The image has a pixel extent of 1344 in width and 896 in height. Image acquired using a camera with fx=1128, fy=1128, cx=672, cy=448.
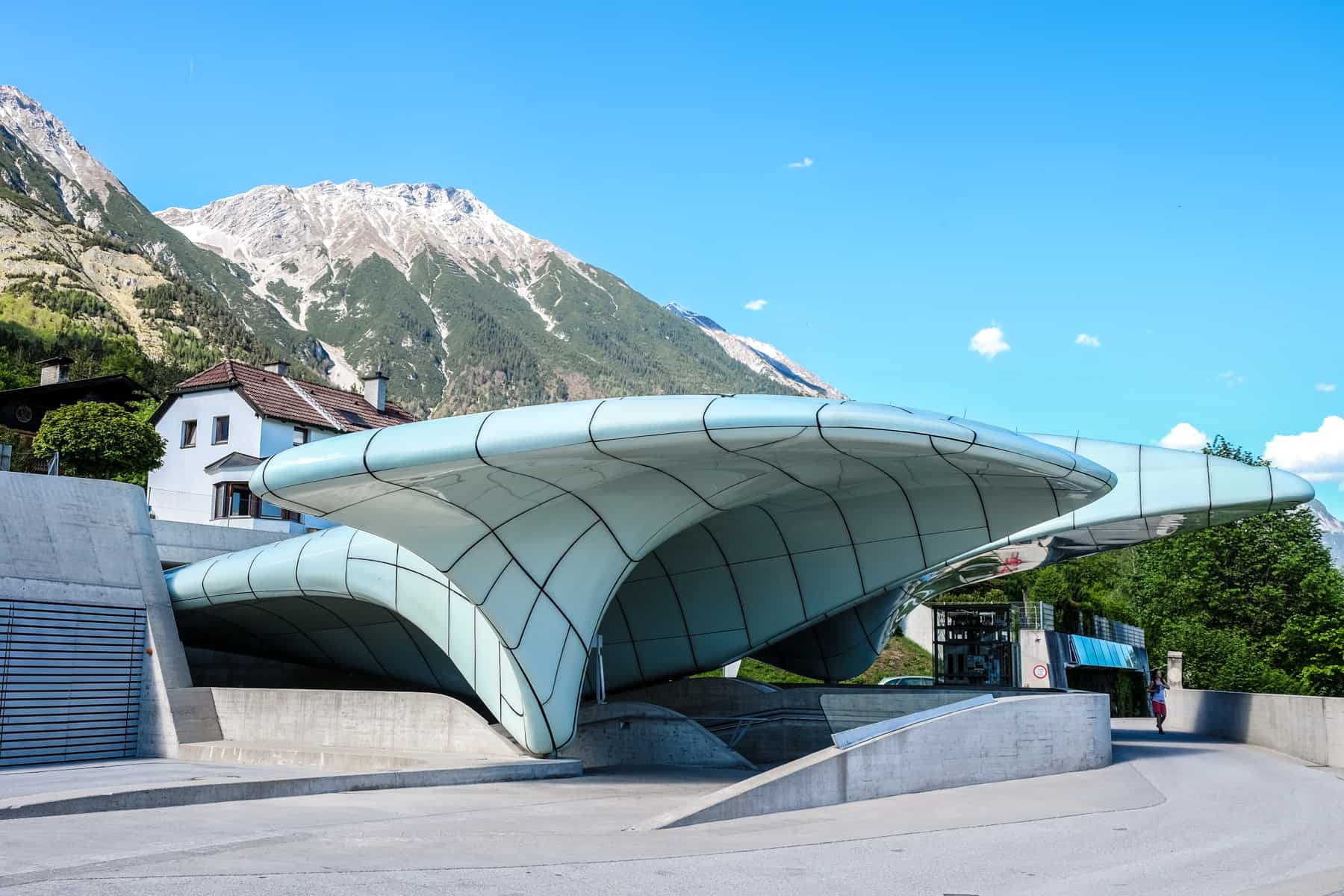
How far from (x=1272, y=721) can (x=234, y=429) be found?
41892 millimetres

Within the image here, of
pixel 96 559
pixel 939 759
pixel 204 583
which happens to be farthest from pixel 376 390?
pixel 939 759

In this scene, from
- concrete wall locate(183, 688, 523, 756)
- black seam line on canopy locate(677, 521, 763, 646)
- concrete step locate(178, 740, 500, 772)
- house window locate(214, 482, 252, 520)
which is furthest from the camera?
house window locate(214, 482, 252, 520)

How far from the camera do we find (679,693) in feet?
85.6

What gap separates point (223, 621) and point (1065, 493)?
20474 millimetres

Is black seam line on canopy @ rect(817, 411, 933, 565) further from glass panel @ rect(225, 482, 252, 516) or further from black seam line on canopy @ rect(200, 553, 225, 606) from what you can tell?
glass panel @ rect(225, 482, 252, 516)

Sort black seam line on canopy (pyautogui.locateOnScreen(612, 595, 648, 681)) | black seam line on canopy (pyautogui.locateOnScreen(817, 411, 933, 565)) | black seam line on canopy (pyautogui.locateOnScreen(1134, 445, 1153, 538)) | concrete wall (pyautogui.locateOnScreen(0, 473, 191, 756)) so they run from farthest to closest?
black seam line on canopy (pyautogui.locateOnScreen(612, 595, 648, 681)) < black seam line on canopy (pyautogui.locateOnScreen(1134, 445, 1153, 538)) < concrete wall (pyautogui.locateOnScreen(0, 473, 191, 756)) < black seam line on canopy (pyautogui.locateOnScreen(817, 411, 933, 565))

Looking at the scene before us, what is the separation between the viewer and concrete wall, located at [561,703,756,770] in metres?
21.7

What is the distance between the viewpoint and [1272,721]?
2459 cm

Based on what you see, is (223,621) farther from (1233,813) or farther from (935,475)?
(1233,813)

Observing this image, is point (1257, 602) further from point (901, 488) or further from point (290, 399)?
point (290, 399)

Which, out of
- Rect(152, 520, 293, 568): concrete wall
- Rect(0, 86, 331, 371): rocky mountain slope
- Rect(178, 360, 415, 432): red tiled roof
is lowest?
Rect(152, 520, 293, 568): concrete wall

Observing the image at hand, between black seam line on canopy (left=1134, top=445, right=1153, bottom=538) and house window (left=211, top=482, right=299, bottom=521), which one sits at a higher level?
house window (left=211, top=482, right=299, bottom=521)

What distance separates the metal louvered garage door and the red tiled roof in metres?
26.6

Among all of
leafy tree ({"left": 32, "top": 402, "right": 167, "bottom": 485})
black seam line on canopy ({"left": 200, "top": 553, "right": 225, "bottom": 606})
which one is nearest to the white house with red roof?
leafy tree ({"left": 32, "top": 402, "right": 167, "bottom": 485})
